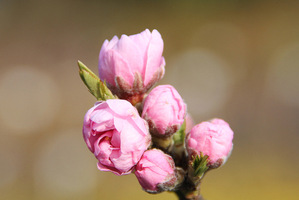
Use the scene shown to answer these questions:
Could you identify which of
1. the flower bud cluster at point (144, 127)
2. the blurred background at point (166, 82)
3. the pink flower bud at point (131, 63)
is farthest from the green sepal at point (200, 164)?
the blurred background at point (166, 82)

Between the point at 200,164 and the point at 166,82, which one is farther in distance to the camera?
the point at 166,82

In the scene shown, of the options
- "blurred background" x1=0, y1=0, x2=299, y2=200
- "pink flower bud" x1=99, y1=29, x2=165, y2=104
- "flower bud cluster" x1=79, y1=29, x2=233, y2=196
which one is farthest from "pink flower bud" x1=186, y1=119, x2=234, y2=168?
"blurred background" x1=0, y1=0, x2=299, y2=200

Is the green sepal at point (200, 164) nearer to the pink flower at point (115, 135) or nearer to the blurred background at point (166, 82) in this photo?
the pink flower at point (115, 135)

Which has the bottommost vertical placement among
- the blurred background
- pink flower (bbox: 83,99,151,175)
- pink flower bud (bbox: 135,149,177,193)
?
the blurred background

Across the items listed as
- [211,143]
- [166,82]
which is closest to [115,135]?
[211,143]

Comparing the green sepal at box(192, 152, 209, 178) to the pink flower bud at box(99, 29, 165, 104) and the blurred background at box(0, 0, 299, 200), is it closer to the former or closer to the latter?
the pink flower bud at box(99, 29, 165, 104)

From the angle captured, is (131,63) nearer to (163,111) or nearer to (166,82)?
(163,111)
